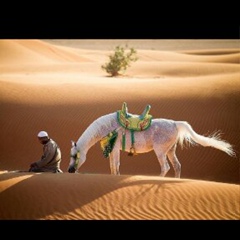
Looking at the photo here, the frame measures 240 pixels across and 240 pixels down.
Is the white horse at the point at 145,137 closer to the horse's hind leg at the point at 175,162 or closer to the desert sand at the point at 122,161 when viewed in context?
the horse's hind leg at the point at 175,162

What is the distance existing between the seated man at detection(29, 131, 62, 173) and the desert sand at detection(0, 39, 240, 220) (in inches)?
30.6

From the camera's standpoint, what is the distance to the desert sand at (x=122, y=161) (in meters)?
9.38

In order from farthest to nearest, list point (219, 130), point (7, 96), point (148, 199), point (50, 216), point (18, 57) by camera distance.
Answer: point (18, 57) < point (7, 96) < point (219, 130) < point (148, 199) < point (50, 216)

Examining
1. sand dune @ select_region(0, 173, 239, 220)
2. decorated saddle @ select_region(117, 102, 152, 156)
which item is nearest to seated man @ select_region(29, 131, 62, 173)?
sand dune @ select_region(0, 173, 239, 220)

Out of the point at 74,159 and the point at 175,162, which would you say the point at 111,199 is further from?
the point at 175,162

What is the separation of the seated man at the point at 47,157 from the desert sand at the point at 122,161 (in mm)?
777

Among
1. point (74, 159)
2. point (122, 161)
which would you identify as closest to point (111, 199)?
point (74, 159)

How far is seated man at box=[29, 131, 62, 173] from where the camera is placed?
1123 cm

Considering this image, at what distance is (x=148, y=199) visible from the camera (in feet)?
31.5

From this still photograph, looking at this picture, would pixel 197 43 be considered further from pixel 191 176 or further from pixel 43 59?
pixel 191 176

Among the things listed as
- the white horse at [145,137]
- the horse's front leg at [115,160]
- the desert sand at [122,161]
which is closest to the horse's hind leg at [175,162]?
the white horse at [145,137]

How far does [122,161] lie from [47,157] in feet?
16.4

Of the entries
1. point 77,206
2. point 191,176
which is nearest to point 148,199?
point 77,206

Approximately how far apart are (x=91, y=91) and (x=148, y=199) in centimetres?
1055
